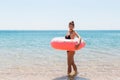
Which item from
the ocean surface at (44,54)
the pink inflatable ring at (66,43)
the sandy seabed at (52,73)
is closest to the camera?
the pink inflatable ring at (66,43)

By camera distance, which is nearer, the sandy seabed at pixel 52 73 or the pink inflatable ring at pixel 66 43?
the pink inflatable ring at pixel 66 43

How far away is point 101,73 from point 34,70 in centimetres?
192

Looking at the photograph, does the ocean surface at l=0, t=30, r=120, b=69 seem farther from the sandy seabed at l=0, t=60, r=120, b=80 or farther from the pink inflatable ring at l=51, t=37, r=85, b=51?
the pink inflatable ring at l=51, t=37, r=85, b=51

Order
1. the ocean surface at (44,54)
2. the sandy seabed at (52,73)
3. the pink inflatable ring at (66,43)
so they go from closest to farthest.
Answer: the pink inflatable ring at (66,43), the sandy seabed at (52,73), the ocean surface at (44,54)

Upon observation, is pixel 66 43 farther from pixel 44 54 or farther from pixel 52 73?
pixel 44 54

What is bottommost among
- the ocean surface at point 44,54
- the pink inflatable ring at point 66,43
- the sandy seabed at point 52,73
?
the ocean surface at point 44,54

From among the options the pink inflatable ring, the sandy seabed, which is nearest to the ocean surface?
the sandy seabed

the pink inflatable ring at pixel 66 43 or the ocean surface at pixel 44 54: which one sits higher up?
the pink inflatable ring at pixel 66 43

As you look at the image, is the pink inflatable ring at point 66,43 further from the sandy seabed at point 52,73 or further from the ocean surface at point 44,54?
the ocean surface at point 44,54

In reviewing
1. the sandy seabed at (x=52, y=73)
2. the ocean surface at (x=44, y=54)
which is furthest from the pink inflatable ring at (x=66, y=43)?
the ocean surface at (x=44, y=54)

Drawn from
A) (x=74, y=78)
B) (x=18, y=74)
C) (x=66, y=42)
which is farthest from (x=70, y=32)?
(x=18, y=74)

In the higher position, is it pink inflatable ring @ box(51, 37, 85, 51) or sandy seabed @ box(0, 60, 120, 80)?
pink inflatable ring @ box(51, 37, 85, 51)

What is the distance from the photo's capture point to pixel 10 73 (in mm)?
7359

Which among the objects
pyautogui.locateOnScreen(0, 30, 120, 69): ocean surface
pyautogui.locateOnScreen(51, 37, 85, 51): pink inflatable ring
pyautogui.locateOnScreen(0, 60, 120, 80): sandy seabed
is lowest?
pyautogui.locateOnScreen(0, 30, 120, 69): ocean surface
